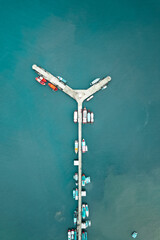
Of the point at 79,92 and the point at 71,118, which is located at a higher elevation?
the point at 79,92

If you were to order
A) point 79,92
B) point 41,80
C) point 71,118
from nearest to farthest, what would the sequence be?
point 41,80, point 79,92, point 71,118

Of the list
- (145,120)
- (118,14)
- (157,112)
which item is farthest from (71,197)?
(118,14)

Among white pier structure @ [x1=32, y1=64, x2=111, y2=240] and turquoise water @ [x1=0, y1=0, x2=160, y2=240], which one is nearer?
white pier structure @ [x1=32, y1=64, x2=111, y2=240]

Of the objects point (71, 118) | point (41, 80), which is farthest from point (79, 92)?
point (41, 80)

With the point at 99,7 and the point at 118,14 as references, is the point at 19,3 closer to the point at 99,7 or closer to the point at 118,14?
the point at 99,7

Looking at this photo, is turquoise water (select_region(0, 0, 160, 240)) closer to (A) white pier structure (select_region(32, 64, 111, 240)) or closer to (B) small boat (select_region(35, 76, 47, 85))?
(B) small boat (select_region(35, 76, 47, 85))

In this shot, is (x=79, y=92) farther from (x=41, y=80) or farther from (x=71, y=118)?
(x=41, y=80)

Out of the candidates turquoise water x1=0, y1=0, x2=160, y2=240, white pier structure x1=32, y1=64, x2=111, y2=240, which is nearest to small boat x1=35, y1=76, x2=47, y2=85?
white pier structure x1=32, y1=64, x2=111, y2=240

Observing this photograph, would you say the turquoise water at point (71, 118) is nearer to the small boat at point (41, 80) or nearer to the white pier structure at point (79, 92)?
the small boat at point (41, 80)

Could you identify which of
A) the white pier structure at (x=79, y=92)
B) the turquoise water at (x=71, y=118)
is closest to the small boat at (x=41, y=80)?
the white pier structure at (x=79, y=92)
